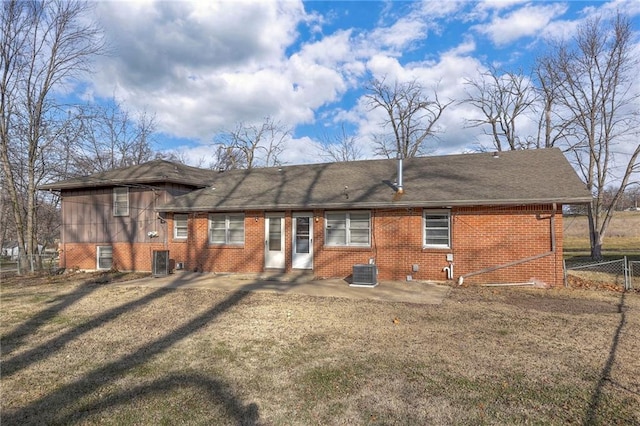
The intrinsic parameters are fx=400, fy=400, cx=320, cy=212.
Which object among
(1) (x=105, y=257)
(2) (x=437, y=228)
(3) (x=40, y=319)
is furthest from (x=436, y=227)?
(1) (x=105, y=257)

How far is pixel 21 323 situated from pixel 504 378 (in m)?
8.04

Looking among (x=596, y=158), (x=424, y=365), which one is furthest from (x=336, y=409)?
(x=596, y=158)

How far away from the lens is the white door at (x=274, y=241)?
1303 cm

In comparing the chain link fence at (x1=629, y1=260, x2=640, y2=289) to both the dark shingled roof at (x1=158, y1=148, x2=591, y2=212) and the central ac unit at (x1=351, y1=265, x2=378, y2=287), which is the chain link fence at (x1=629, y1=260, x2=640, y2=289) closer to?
the dark shingled roof at (x1=158, y1=148, x2=591, y2=212)

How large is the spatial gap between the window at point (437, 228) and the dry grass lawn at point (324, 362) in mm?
2879

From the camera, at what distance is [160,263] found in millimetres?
13312

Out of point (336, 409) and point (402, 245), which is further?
point (402, 245)

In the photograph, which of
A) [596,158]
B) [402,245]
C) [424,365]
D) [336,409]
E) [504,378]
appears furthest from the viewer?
[596,158]

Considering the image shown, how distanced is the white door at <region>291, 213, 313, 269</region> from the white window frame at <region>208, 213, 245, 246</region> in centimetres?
196

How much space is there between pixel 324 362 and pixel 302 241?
310 inches

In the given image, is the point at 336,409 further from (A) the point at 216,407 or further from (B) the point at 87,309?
(B) the point at 87,309

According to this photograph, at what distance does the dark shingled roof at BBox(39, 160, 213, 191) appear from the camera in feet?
47.7

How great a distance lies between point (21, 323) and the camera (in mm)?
7324

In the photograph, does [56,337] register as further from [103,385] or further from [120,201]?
[120,201]
